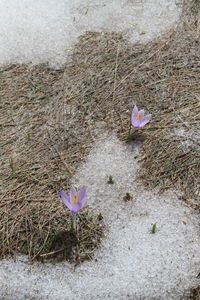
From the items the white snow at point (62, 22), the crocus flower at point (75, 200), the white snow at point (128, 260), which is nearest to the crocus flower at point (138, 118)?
the white snow at point (128, 260)

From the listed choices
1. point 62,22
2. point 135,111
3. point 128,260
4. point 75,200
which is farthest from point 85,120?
point 62,22

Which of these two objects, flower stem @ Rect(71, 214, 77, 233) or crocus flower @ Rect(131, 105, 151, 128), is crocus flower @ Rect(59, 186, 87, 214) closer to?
flower stem @ Rect(71, 214, 77, 233)

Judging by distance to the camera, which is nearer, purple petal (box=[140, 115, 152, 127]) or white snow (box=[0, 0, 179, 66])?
purple petal (box=[140, 115, 152, 127])

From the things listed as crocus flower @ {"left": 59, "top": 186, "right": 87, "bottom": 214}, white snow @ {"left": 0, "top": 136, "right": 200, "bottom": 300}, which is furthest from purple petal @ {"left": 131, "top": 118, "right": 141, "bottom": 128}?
crocus flower @ {"left": 59, "top": 186, "right": 87, "bottom": 214}

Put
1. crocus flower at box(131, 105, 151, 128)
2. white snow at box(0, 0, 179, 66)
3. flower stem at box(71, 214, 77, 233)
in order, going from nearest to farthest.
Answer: flower stem at box(71, 214, 77, 233) < crocus flower at box(131, 105, 151, 128) < white snow at box(0, 0, 179, 66)

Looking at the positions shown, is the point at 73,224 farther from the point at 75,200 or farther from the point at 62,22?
the point at 62,22

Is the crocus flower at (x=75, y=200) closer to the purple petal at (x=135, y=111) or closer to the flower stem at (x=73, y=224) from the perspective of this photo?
the flower stem at (x=73, y=224)

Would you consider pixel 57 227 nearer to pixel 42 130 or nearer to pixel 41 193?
pixel 41 193

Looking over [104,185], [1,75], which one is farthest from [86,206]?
[1,75]
